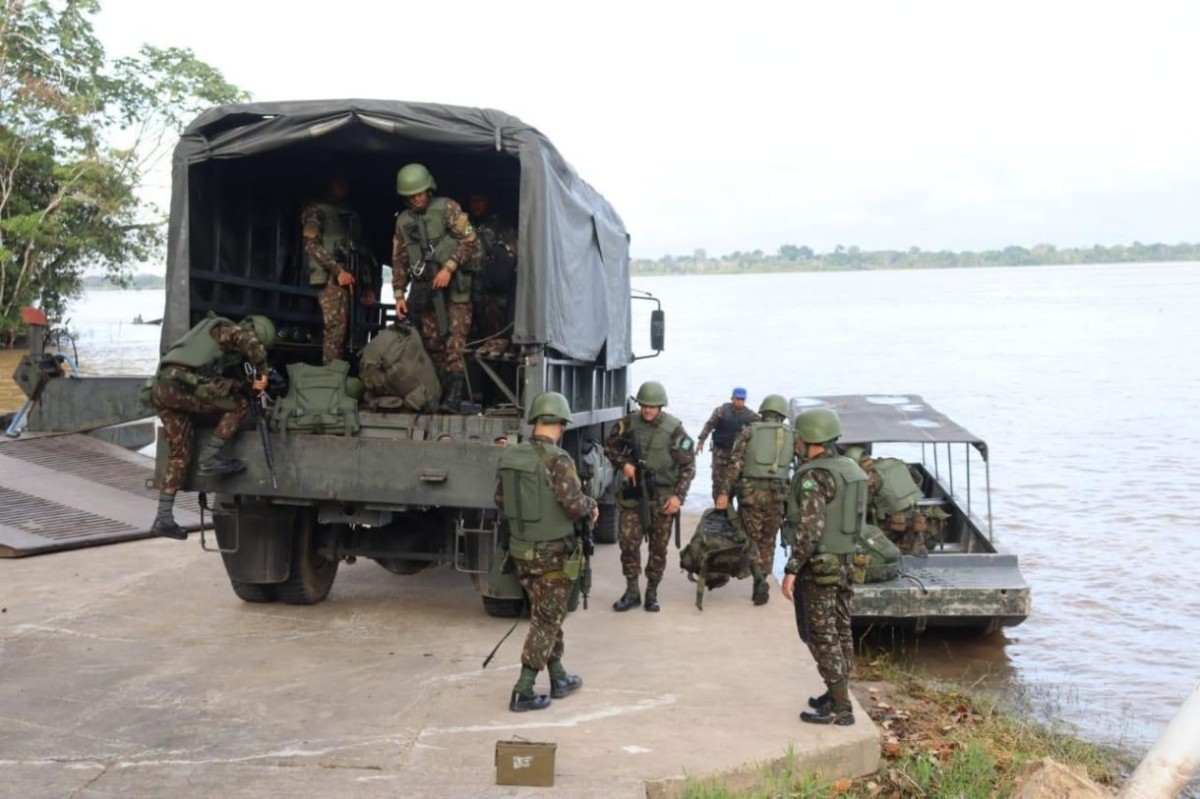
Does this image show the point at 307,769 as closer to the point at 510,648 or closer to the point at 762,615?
the point at 510,648

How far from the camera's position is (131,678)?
6.65 meters

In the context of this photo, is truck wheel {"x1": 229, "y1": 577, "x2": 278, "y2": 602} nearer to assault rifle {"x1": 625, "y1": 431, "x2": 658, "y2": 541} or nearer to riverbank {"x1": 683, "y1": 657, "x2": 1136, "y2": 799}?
assault rifle {"x1": 625, "y1": 431, "x2": 658, "y2": 541}

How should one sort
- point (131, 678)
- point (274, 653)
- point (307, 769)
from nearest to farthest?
point (307, 769) → point (131, 678) → point (274, 653)

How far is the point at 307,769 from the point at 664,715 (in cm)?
175

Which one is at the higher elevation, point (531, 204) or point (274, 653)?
point (531, 204)

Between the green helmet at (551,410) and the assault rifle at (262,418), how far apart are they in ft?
5.85

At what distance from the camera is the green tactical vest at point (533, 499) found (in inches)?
238

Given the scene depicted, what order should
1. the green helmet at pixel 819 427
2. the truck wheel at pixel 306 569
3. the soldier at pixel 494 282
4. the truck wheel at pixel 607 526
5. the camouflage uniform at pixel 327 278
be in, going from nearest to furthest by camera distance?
the green helmet at pixel 819 427, the truck wheel at pixel 306 569, the camouflage uniform at pixel 327 278, the soldier at pixel 494 282, the truck wheel at pixel 607 526

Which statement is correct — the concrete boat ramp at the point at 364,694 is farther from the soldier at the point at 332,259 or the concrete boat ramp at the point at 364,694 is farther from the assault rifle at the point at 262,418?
the soldier at the point at 332,259

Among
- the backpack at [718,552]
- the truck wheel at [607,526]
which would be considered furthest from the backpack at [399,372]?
the truck wheel at [607,526]

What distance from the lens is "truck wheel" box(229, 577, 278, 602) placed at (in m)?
8.26

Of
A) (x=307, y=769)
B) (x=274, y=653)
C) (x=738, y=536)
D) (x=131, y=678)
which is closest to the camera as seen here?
(x=307, y=769)

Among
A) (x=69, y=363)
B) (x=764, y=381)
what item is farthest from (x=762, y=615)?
(x=764, y=381)

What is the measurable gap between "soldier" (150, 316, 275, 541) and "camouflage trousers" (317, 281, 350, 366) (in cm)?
98
